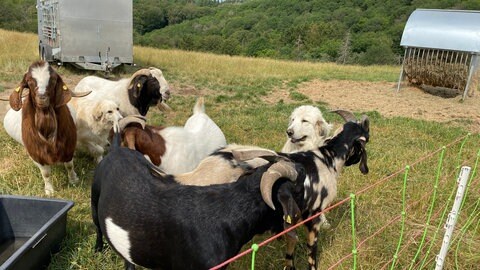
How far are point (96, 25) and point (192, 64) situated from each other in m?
5.79

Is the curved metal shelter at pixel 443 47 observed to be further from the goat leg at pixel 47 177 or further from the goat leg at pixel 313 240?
the goat leg at pixel 47 177

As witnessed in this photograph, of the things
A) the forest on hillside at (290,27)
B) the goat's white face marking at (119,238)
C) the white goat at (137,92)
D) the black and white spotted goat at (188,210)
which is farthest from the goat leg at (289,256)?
the forest on hillside at (290,27)

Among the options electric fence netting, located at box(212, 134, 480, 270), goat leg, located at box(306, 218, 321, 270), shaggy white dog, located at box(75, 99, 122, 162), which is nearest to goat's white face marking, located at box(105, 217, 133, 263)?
electric fence netting, located at box(212, 134, 480, 270)

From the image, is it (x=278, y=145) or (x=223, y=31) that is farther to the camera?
(x=223, y=31)

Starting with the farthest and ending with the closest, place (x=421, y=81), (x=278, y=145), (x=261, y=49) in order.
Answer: (x=261, y=49) → (x=421, y=81) → (x=278, y=145)

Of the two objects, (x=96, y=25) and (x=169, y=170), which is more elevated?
(x=96, y=25)

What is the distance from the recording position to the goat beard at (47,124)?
4.51 metres

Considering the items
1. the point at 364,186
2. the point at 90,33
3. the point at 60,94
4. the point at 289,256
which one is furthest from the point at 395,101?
the point at 90,33

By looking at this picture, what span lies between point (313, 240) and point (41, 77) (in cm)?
355

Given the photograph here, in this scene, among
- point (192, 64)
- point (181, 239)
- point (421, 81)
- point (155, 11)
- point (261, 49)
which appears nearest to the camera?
point (181, 239)

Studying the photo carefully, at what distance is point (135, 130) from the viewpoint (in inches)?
166

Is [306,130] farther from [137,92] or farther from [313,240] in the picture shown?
[137,92]

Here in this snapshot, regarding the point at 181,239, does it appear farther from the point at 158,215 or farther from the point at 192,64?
the point at 192,64

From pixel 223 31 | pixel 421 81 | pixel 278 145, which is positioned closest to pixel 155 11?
pixel 223 31
